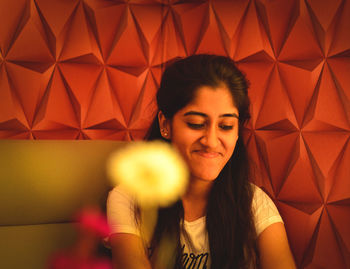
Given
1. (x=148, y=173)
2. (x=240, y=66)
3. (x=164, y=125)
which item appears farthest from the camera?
(x=240, y=66)

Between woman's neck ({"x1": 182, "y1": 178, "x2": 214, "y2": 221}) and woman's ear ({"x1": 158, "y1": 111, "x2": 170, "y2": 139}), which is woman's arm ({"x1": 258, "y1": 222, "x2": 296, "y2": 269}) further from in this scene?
woman's ear ({"x1": 158, "y1": 111, "x2": 170, "y2": 139})

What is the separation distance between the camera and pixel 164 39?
5.18 ft

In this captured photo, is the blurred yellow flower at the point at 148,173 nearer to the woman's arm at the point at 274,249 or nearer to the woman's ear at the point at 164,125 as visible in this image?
the woman's ear at the point at 164,125

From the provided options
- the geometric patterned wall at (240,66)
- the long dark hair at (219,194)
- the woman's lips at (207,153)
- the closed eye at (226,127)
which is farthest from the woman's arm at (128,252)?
the geometric patterned wall at (240,66)

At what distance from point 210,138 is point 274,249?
1.50 feet

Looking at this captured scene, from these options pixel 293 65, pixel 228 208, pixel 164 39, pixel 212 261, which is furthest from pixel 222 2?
pixel 212 261

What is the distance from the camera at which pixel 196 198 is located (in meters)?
1.21

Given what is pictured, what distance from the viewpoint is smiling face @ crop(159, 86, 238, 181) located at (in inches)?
39.0

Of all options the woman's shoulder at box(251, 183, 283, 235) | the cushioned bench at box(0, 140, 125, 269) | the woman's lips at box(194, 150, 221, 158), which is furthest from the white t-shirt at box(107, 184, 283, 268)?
the woman's lips at box(194, 150, 221, 158)

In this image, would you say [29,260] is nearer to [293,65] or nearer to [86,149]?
[86,149]

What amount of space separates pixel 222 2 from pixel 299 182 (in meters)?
0.94

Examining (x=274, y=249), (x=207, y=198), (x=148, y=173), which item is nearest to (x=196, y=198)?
(x=207, y=198)

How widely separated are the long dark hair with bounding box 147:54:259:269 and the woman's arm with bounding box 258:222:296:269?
44 mm

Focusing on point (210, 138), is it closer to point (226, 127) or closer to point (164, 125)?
point (226, 127)
